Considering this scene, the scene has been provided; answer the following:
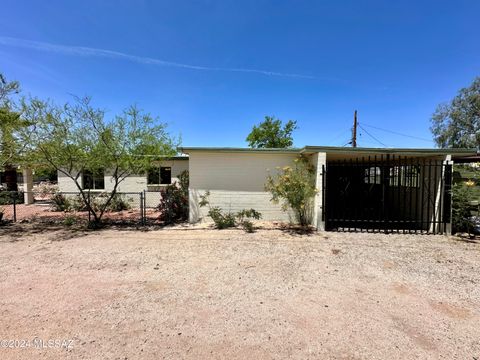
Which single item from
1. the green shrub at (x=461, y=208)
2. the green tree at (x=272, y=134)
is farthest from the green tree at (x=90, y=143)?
the green tree at (x=272, y=134)

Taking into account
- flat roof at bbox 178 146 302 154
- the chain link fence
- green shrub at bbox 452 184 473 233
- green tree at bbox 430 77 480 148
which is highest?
green tree at bbox 430 77 480 148

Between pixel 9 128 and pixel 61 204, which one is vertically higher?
pixel 9 128

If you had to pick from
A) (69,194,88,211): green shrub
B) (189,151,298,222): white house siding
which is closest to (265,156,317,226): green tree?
(189,151,298,222): white house siding

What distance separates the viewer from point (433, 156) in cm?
795

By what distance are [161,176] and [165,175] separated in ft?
0.75

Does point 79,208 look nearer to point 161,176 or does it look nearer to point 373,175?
point 161,176

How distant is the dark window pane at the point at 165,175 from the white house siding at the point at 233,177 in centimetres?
525

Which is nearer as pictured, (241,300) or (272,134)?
(241,300)

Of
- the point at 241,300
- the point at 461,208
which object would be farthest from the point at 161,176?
the point at 461,208

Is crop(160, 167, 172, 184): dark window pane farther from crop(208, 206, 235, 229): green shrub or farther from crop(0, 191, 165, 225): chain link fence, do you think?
crop(208, 206, 235, 229): green shrub

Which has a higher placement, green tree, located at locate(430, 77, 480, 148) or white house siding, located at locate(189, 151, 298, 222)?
green tree, located at locate(430, 77, 480, 148)

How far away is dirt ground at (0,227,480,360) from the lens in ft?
8.28

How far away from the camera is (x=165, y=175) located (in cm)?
1380

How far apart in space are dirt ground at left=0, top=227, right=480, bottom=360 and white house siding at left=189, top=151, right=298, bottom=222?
278cm
